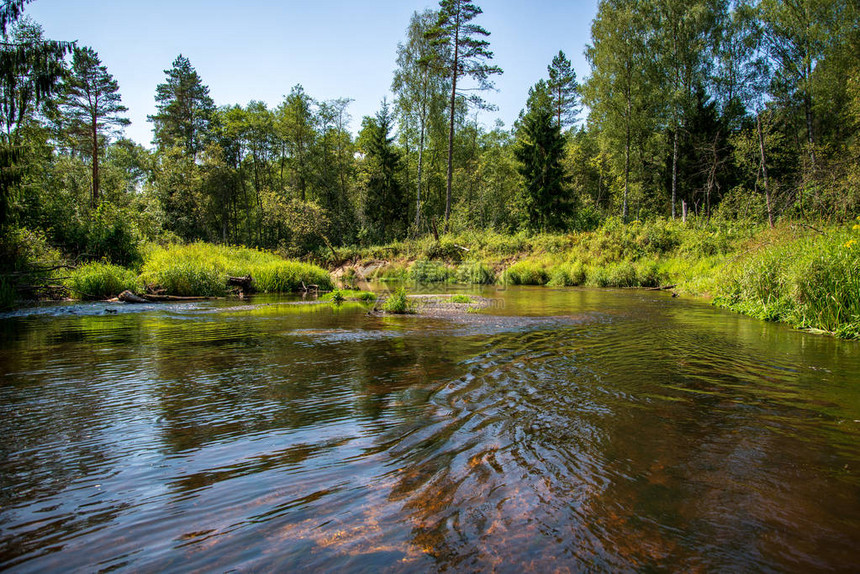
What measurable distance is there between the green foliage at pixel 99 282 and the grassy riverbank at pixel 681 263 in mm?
15959

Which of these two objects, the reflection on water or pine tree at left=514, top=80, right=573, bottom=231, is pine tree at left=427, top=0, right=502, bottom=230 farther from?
the reflection on water

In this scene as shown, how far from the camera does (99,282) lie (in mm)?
14305

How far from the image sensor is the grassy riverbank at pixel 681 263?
855 centimetres

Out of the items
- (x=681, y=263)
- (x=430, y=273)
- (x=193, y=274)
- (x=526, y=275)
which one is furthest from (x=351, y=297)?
(x=681, y=263)

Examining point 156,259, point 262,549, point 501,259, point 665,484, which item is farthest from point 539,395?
point 501,259

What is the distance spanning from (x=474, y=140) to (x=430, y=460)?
173 feet

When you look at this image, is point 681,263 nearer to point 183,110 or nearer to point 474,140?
point 474,140

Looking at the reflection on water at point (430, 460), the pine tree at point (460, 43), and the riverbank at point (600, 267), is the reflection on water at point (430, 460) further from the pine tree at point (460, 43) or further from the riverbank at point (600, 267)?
the pine tree at point (460, 43)

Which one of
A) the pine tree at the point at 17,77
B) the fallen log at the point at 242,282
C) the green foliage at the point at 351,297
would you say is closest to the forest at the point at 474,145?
the pine tree at the point at 17,77

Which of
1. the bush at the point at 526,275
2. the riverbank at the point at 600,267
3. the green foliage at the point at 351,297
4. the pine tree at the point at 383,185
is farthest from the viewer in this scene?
the pine tree at the point at 383,185

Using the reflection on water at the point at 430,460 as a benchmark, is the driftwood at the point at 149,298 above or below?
above

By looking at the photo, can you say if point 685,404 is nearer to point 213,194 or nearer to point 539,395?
point 539,395

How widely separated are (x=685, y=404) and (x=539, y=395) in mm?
1418

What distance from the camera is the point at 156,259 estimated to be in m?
17.7
